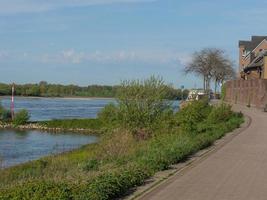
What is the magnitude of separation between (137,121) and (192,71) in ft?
230

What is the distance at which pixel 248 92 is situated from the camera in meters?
68.8

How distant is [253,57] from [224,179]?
80.7 m

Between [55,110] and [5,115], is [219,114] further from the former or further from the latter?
[55,110]

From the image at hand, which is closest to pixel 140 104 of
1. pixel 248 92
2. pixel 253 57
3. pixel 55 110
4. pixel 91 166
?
pixel 91 166

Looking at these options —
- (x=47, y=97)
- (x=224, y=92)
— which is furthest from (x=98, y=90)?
(x=224, y=92)

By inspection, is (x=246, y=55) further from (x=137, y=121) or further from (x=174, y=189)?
(x=174, y=189)

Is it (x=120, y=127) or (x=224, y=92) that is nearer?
(x=120, y=127)

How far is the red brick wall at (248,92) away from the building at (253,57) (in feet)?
7.24

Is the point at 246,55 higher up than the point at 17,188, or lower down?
higher up

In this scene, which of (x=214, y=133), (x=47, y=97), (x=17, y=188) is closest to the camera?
(x=17, y=188)

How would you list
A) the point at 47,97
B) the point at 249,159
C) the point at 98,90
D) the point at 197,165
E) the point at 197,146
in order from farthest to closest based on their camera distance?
the point at 47,97 < the point at 98,90 < the point at 197,146 < the point at 249,159 < the point at 197,165

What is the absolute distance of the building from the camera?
75.9 metres

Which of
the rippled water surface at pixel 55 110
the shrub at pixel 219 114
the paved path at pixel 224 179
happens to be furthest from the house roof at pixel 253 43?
the paved path at pixel 224 179

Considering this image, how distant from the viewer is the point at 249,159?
1936 cm
